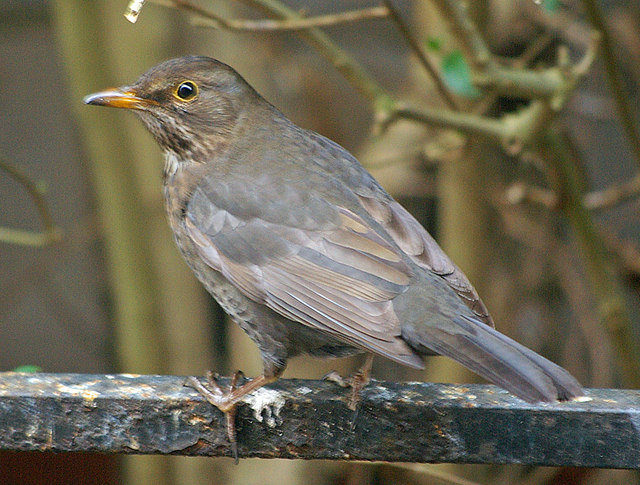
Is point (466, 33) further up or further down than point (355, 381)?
further up

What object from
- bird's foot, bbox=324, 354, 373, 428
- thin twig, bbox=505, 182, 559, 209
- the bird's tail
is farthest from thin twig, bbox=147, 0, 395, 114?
the bird's tail

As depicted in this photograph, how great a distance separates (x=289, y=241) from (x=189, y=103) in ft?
2.47

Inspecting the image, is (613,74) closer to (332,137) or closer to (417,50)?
(417,50)

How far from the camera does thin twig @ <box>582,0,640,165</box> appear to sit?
3.52 m

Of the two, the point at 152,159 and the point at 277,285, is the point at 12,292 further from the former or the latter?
the point at 277,285

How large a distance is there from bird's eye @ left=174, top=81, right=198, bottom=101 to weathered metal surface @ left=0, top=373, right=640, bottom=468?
125 centimetres

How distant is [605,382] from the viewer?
510 cm

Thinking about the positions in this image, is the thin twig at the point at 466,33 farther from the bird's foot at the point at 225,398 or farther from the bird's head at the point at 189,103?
the bird's foot at the point at 225,398

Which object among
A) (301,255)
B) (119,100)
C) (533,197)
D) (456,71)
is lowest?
(301,255)

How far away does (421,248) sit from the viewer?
2863 mm

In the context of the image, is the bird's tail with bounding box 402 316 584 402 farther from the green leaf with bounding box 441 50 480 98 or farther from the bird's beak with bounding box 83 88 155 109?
the bird's beak with bounding box 83 88 155 109

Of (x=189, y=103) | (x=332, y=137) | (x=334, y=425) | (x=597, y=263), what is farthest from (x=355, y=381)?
(x=332, y=137)

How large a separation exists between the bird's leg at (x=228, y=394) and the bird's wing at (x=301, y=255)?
253 millimetres

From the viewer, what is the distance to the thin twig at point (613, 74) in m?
3.52
